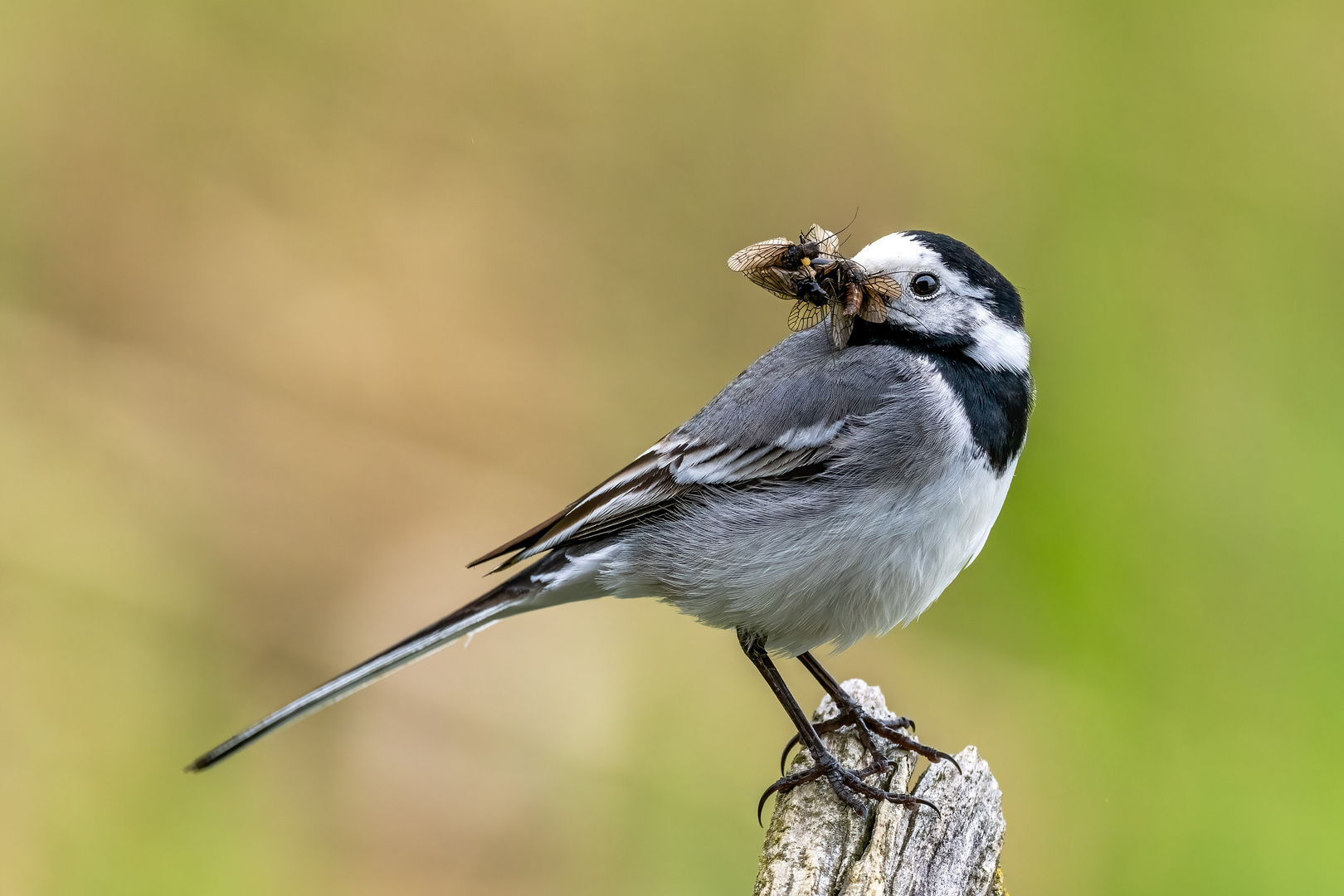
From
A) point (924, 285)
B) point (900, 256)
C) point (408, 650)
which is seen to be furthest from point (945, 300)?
point (408, 650)

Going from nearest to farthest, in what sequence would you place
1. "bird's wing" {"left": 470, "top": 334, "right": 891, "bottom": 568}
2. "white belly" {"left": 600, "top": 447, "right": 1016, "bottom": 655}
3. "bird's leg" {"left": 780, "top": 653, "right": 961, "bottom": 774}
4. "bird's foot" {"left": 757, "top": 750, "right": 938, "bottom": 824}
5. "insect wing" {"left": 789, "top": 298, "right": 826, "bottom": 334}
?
1. "bird's foot" {"left": 757, "top": 750, "right": 938, "bottom": 824}
2. "white belly" {"left": 600, "top": 447, "right": 1016, "bottom": 655}
3. "bird's wing" {"left": 470, "top": 334, "right": 891, "bottom": 568}
4. "bird's leg" {"left": 780, "top": 653, "right": 961, "bottom": 774}
5. "insect wing" {"left": 789, "top": 298, "right": 826, "bottom": 334}

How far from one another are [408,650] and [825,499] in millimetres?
1356

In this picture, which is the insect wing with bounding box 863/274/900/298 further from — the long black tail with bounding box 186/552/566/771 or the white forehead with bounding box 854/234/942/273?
the long black tail with bounding box 186/552/566/771

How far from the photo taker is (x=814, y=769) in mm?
3535

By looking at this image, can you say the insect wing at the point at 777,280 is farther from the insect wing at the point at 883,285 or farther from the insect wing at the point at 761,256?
the insect wing at the point at 883,285

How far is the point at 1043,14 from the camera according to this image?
21.6 ft

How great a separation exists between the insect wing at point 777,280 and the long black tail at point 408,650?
1.11 m

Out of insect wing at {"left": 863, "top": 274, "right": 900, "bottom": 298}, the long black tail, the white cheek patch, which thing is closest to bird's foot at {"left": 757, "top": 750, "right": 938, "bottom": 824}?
the long black tail

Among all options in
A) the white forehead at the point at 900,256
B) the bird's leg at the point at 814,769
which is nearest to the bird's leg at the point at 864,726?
the bird's leg at the point at 814,769

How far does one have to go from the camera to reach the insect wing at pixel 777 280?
12.2 ft

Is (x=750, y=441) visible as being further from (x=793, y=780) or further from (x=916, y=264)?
(x=793, y=780)

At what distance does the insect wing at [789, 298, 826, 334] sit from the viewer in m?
3.83

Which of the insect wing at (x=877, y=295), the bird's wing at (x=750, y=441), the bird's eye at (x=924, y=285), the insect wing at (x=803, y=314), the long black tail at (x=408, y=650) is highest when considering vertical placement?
the insect wing at (x=803, y=314)

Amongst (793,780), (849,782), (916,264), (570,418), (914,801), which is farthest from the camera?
(570,418)
